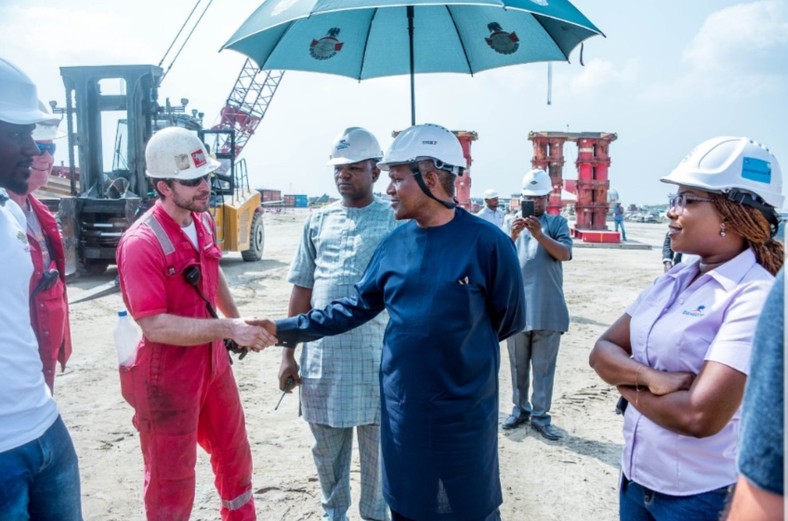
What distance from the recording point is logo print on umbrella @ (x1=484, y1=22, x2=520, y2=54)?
364cm

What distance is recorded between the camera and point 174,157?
290 centimetres

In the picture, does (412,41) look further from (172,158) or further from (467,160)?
(467,160)

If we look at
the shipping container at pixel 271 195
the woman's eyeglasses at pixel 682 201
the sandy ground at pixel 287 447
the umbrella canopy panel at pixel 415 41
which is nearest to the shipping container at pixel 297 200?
Answer: the shipping container at pixel 271 195

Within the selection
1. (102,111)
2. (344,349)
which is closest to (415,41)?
(344,349)

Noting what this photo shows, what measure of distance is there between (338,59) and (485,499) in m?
2.97

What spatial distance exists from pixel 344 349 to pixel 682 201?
1864 millimetres

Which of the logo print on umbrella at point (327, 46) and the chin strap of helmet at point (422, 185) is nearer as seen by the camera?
the chin strap of helmet at point (422, 185)

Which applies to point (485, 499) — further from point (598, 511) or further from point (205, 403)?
point (598, 511)

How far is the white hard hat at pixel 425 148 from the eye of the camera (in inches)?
96.7

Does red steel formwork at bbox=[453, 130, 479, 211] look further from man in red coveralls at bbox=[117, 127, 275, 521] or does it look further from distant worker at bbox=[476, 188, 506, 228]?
man in red coveralls at bbox=[117, 127, 275, 521]

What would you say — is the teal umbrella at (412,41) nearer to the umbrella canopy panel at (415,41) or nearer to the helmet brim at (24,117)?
the umbrella canopy panel at (415,41)

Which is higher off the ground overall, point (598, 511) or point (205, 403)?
point (205, 403)

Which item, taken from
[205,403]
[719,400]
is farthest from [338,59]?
[719,400]

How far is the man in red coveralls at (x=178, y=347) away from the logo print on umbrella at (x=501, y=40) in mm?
1960
